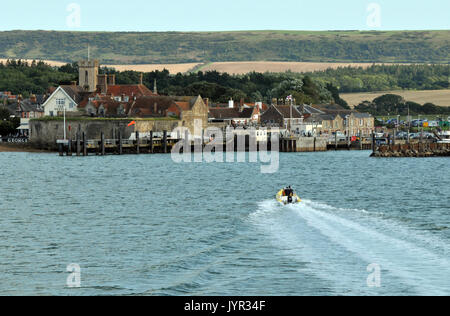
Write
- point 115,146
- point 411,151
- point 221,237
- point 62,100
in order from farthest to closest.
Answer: point 62,100
point 115,146
point 411,151
point 221,237

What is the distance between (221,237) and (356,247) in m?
8.12

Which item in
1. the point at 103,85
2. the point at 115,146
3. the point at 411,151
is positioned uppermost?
the point at 103,85

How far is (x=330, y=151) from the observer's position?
174m

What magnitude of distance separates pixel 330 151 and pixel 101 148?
54.4 m

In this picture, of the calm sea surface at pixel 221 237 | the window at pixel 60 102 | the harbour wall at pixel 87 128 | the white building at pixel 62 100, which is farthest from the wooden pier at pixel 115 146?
the calm sea surface at pixel 221 237

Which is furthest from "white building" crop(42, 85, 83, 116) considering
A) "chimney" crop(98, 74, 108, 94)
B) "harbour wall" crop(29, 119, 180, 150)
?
"harbour wall" crop(29, 119, 180, 150)

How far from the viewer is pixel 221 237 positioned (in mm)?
45125

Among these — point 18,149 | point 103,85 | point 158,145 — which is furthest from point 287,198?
point 103,85

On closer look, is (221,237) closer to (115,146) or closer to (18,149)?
(115,146)

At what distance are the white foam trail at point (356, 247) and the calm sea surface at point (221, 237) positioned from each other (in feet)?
0.22

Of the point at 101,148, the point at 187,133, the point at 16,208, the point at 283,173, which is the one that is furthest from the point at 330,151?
the point at 16,208

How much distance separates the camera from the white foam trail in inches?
1331

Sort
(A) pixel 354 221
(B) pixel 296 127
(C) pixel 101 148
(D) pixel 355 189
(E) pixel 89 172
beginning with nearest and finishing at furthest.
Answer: (A) pixel 354 221
(D) pixel 355 189
(E) pixel 89 172
(C) pixel 101 148
(B) pixel 296 127

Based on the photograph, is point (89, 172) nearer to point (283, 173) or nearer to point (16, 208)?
point (283, 173)
